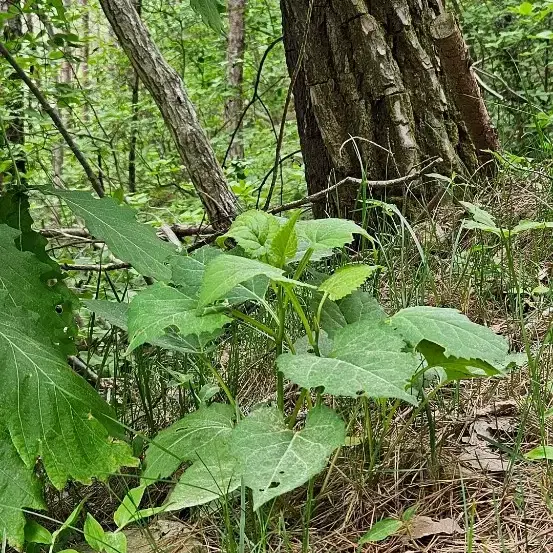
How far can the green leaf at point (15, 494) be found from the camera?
3.51 feet

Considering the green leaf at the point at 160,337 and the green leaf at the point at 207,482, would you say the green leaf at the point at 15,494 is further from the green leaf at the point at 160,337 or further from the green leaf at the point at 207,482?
the green leaf at the point at 160,337

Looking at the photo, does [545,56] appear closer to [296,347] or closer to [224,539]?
[296,347]

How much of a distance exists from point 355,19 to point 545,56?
2506 millimetres

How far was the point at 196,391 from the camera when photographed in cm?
165

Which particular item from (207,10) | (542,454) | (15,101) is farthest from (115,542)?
(15,101)

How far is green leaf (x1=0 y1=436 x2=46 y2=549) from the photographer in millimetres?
1069

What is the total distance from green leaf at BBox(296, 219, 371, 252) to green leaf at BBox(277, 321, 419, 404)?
7.8 inches

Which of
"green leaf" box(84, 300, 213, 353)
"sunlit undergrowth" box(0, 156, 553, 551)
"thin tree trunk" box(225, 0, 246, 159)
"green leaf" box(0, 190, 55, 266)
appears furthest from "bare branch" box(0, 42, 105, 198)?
"thin tree trunk" box(225, 0, 246, 159)

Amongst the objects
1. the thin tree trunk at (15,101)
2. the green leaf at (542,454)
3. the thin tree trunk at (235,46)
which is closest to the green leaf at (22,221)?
the green leaf at (542,454)

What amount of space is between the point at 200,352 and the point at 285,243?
0.99ft

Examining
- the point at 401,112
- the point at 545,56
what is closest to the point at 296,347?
the point at 401,112

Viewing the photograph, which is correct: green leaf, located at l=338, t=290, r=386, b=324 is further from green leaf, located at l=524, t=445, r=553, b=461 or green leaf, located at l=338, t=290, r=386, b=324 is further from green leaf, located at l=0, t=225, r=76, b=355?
green leaf, located at l=0, t=225, r=76, b=355

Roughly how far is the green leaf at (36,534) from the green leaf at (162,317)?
34cm

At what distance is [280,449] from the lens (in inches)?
41.6
